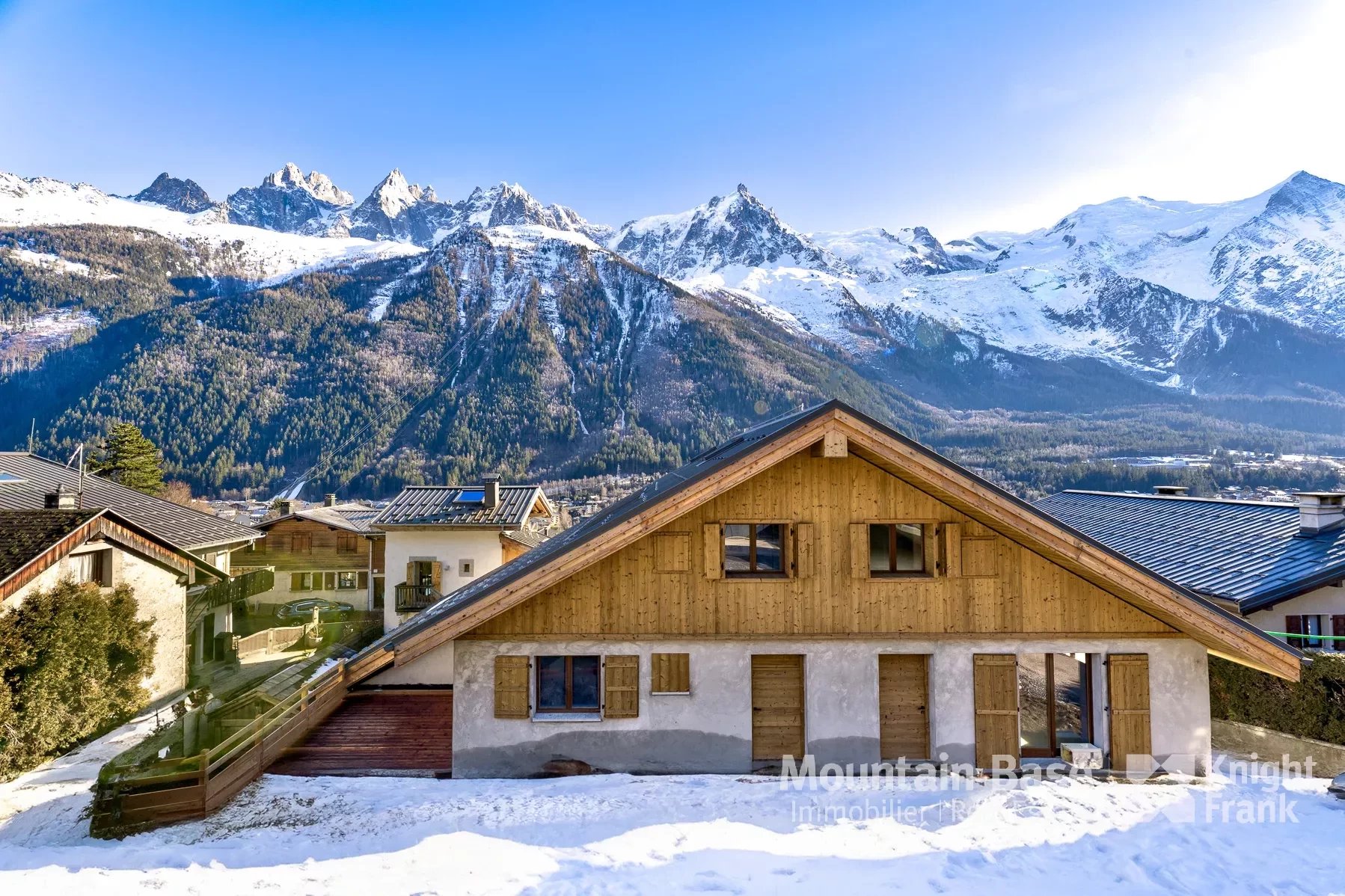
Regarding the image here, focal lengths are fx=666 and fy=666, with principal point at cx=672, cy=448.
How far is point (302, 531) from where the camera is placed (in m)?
41.1

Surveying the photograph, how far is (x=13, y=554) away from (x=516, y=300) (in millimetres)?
189225

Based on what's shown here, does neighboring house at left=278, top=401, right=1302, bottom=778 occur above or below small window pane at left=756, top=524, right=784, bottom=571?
below

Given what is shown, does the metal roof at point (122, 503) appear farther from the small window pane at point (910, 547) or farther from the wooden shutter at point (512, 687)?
the small window pane at point (910, 547)

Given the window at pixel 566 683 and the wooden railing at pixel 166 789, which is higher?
the window at pixel 566 683

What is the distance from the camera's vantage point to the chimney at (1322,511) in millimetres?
18078

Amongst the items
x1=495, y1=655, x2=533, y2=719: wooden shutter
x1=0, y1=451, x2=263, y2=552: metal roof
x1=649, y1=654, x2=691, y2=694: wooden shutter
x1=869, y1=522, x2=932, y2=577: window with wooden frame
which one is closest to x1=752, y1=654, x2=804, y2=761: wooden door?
x1=649, y1=654, x2=691, y2=694: wooden shutter

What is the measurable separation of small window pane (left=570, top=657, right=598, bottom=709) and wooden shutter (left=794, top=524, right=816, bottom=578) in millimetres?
3839

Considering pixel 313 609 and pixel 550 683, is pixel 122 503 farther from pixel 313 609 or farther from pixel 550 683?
pixel 550 683

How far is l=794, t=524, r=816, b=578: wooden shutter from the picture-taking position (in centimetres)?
1130

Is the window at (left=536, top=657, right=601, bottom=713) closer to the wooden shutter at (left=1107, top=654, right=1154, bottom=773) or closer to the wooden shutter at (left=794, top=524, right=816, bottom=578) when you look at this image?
the wooden shutter at (left=794, top=524, right=816, bottom=578)

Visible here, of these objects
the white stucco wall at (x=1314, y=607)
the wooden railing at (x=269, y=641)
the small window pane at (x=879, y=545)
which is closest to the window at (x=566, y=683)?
the small window pane at (x=879, y=545)

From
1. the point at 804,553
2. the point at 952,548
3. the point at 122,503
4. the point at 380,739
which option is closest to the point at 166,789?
the point at 380,739

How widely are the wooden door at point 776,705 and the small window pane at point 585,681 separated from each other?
2740 millimetres

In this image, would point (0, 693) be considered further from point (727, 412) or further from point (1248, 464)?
point (1248, 464)
